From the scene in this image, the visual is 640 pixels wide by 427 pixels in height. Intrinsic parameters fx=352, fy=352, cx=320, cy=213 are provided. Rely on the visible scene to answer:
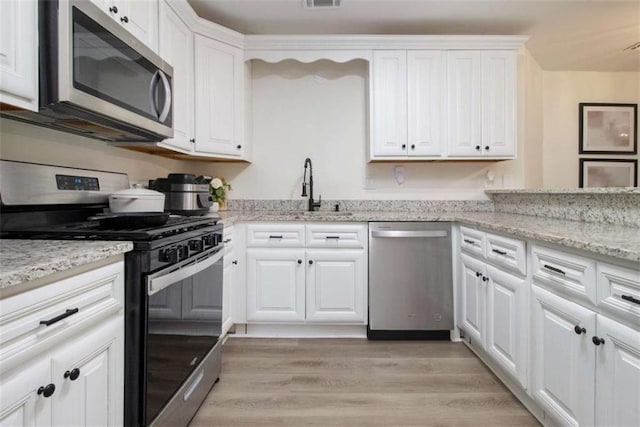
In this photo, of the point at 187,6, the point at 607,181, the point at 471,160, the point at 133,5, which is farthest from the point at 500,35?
the point at 133,5

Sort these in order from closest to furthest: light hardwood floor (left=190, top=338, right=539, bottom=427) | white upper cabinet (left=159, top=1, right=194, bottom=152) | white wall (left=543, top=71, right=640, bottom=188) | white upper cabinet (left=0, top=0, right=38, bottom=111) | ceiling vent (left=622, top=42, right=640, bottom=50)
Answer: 1. white upper cabinet (left=0, top=0, right=38, bottom=111)
2. light hardwood floor (left=190, top=338, right=539, bottom=427)
3. white upper cabinet (left=159, top=1, right=194, bottom=152)
4. ceiling vent (left=622, top=42, right=640, bottom=50)
5. white wall (left=543, top=71, right=640, bottom=188)

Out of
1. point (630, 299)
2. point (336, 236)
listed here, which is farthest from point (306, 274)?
point (630, 299)

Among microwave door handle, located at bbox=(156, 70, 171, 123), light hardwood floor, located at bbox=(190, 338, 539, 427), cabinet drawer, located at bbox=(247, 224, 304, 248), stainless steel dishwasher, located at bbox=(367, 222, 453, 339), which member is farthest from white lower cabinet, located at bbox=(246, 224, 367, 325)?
microwave door handle, located at bbox=(156, 70, 171, 123)

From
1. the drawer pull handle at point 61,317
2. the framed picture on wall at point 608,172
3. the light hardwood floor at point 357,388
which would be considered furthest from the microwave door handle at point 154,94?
the framed picture on wall at point 608,172

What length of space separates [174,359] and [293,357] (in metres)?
1.05

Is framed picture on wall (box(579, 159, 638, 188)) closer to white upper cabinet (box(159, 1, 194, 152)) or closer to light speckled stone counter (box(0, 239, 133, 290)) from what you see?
white upper cabinet (box(159, 1, 194, 152))

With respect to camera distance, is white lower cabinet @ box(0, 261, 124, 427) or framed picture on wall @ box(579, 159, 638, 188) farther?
framed picture on wall @ box(579, 159, 638, 188)

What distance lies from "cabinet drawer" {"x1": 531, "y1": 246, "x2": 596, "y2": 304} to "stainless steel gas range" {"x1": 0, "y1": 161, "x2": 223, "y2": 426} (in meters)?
1.50

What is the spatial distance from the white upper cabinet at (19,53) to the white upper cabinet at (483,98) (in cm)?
263

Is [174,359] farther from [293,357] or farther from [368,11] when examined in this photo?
[368,11]

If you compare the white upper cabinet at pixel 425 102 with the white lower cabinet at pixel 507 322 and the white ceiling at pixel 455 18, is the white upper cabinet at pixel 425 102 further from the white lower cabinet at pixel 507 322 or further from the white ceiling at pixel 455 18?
the white lower cabinet at pixel 507 322

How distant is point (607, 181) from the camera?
3834 millimetres

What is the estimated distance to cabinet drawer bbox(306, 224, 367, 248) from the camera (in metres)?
2.57

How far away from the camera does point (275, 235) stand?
258cm
